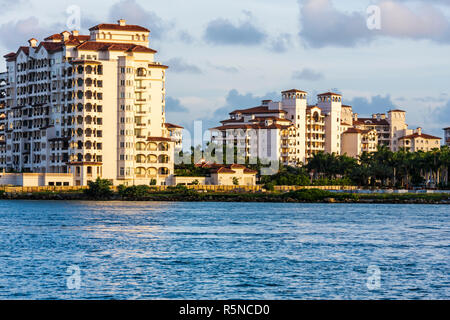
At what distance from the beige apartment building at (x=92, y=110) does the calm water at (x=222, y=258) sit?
71004mm

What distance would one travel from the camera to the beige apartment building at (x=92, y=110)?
15450 cm

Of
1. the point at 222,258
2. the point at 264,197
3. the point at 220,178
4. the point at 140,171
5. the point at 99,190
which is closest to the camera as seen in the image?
the point at 222,258

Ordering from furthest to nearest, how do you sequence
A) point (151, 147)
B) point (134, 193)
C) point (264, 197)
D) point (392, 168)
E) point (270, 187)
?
point (392, 168)
point (151, 147)
point (270, 187)
point (264, 197)
point (134, 193)

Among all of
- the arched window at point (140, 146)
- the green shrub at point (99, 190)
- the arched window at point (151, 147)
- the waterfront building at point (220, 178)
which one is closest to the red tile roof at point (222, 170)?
the waterfront building at point (220, 178)

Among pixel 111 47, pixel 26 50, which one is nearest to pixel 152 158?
pixel 111 47

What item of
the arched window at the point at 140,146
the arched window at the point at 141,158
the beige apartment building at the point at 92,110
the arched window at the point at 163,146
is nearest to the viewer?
the beige apartment building at the point at 92,110

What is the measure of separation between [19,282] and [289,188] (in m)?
125

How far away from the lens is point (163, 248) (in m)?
55.2

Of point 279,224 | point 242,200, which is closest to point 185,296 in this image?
point 279,224

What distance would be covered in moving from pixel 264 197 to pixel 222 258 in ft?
320

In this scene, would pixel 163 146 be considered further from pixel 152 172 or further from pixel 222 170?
pixel 222 170

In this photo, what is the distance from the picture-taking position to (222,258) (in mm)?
48812

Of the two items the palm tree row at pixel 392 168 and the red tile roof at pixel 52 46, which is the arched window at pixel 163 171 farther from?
the palm tree row at pixel 392 168

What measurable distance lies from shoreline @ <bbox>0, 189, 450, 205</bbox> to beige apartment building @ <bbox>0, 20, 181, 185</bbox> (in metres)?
11.0
